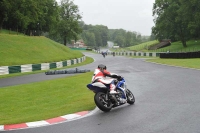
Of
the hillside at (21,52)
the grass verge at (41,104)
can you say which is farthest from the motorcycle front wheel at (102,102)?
the hillside at (21,52)

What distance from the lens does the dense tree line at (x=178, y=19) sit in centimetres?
6278

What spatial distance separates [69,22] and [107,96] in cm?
8514

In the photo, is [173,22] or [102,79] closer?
[102,79]

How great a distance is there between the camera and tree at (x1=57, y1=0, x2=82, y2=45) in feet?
294

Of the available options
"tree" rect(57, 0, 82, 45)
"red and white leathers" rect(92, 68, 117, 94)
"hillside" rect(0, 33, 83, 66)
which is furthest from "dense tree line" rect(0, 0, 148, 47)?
"red and white leathers" rect(92, 68, 117, 94)

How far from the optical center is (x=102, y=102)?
322 inches

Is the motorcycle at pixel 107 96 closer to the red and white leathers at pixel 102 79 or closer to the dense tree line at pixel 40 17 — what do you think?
the red and white leathers at pixel 102 79

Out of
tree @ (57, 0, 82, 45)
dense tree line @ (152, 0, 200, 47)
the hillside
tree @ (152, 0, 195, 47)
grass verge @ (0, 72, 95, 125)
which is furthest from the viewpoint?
tree @ (57, 0, 82, 45)

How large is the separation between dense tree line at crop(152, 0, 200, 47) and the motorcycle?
186 ft

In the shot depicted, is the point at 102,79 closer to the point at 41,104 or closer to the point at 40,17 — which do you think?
the point at 41,104

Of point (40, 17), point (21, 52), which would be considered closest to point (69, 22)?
point (40, 17)

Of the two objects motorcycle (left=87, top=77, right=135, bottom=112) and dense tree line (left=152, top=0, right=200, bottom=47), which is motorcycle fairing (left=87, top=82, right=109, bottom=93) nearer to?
motorcycle (left=87, top=77, right=135, bottom=112)

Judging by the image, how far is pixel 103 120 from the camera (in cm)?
717

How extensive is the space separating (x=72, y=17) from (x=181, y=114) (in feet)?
292
